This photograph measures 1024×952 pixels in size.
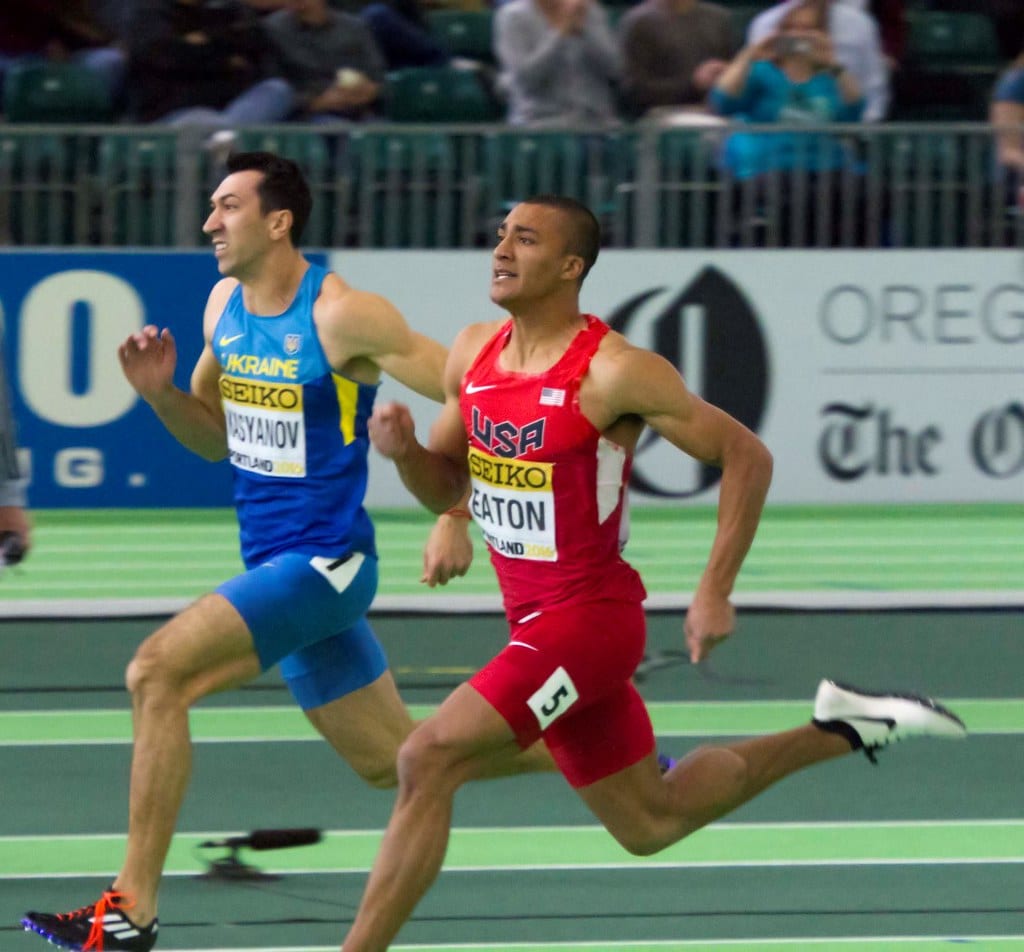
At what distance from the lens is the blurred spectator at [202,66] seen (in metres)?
14.6

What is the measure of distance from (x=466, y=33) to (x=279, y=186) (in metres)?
9.59

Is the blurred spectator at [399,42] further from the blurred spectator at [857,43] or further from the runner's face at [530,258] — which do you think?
the runner's face at [530,258]

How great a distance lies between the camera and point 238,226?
6.80 metres

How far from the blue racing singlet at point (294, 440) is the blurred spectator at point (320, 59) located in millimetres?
8250

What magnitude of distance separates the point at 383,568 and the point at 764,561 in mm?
2111

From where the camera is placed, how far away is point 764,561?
1321cm

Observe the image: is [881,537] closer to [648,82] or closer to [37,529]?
[648,82]

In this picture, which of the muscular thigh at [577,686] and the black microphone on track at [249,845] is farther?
the black microphone on track at [249,845]

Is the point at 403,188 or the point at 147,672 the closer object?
the point at 147,672

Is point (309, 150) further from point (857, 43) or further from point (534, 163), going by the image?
point (857, 43)

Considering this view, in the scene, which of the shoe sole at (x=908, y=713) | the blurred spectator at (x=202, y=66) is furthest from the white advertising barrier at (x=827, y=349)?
the shoe sole at (x=908, y=713)

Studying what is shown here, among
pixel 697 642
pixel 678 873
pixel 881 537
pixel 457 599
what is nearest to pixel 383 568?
pixel 457 599

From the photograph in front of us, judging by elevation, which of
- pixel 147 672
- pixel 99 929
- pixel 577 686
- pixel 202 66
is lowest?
pixel 99 929

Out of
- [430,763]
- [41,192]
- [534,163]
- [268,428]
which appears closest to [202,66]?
[41,192]
